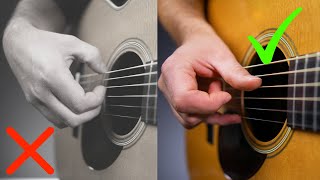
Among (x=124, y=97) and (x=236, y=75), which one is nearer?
(x=236, y=75)

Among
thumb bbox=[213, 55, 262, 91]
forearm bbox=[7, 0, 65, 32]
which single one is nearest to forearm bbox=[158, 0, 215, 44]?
thumb bbox=[213, 55, 262, 91]

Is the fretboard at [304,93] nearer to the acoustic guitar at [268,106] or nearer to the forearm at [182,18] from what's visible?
the acoustic guitar at [268,106]

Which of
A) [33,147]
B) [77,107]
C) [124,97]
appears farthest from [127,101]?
[33,147]

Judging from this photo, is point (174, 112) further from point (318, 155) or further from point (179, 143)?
point (318, 155)

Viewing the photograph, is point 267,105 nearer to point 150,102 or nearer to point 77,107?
point 150,102

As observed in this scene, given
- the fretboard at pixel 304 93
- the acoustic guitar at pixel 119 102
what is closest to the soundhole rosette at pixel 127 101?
the acoustic guitar at pixel 119 102

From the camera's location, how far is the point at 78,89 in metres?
0.78

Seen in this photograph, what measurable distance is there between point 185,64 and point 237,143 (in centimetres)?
20

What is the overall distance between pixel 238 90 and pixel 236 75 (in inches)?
2.1

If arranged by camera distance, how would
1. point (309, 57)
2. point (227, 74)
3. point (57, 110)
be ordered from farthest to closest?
point (57, 110) < point (227, 74) < point (309, 57)

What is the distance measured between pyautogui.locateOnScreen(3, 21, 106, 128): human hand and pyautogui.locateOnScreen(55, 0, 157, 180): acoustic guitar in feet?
0.09

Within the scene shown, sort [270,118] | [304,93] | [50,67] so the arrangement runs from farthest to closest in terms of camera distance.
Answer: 1. [50,67]
2. [270,118]
3. [304,93]

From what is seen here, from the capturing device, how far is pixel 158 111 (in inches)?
32.3

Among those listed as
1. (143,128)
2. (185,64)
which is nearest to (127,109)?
(143,128)
